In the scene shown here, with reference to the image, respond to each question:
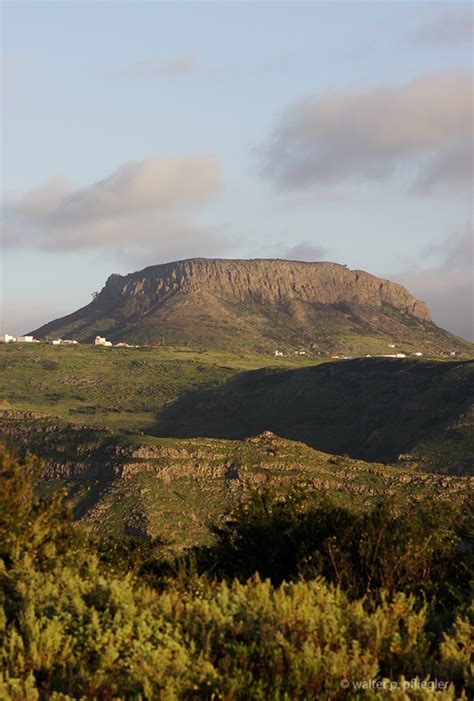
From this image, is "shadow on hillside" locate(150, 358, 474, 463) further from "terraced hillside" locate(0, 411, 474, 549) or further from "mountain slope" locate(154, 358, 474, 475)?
"terraced hillside" locate(0, 411, 474, 549)

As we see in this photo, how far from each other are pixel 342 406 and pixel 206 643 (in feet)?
515

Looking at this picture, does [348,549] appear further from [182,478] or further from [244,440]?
[244,440]

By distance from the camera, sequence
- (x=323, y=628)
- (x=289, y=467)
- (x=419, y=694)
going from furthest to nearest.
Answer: (x=289, y=467), (x=323, y=628), (x=419, y=694)

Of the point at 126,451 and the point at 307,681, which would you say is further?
the point at 126,451

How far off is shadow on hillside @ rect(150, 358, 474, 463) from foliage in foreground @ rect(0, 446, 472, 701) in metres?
113

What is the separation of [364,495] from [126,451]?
2704 centimetres

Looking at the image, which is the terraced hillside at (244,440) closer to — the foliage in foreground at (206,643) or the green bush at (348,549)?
the green bush at (348,549)

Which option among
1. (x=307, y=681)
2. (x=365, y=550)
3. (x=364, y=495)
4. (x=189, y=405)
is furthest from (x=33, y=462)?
(x=189, y=405)

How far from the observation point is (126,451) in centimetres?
10400

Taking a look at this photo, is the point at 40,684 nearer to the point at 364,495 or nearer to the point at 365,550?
the point at 365,550

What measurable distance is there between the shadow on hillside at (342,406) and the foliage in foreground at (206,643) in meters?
113

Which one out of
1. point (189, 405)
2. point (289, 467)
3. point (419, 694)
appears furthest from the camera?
point (189, 405)

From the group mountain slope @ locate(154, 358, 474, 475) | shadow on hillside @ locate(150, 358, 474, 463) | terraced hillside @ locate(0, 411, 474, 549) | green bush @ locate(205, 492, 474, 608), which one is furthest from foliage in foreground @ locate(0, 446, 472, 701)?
shadow on hillside @ locate(150, 358, 474, 463)

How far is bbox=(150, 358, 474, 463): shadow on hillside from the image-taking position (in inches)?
5846
